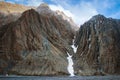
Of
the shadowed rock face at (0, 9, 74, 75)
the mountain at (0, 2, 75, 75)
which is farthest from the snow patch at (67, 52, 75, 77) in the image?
the shadowed rock face at (0, 9, 74, 75)

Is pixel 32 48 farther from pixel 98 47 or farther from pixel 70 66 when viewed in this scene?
pixel 98 47

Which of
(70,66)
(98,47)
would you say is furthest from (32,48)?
(98,47)

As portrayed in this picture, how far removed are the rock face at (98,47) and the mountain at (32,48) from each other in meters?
7.85

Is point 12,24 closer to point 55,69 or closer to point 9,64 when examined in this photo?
point 9,64

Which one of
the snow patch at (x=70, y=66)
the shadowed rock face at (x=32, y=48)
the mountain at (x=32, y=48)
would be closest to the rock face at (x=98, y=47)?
the snow patch at (x=70, y=66)

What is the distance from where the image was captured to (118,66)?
6437 inches

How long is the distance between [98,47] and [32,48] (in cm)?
3330

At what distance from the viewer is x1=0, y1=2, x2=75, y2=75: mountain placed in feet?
529

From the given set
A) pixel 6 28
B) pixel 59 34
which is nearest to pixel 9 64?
pixel 6 28

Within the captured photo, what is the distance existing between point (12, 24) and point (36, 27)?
43.0ft

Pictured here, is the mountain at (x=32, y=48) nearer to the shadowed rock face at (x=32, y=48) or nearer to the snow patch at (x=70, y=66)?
the shadowed rock face at (x=32, y=48)

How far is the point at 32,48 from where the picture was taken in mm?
170125

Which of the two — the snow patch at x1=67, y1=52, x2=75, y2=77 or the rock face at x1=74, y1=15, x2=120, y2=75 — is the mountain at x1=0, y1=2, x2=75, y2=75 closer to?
the snow patch at x1=67, y1=52, x2=75, y2=77

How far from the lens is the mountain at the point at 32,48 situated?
529 feet
